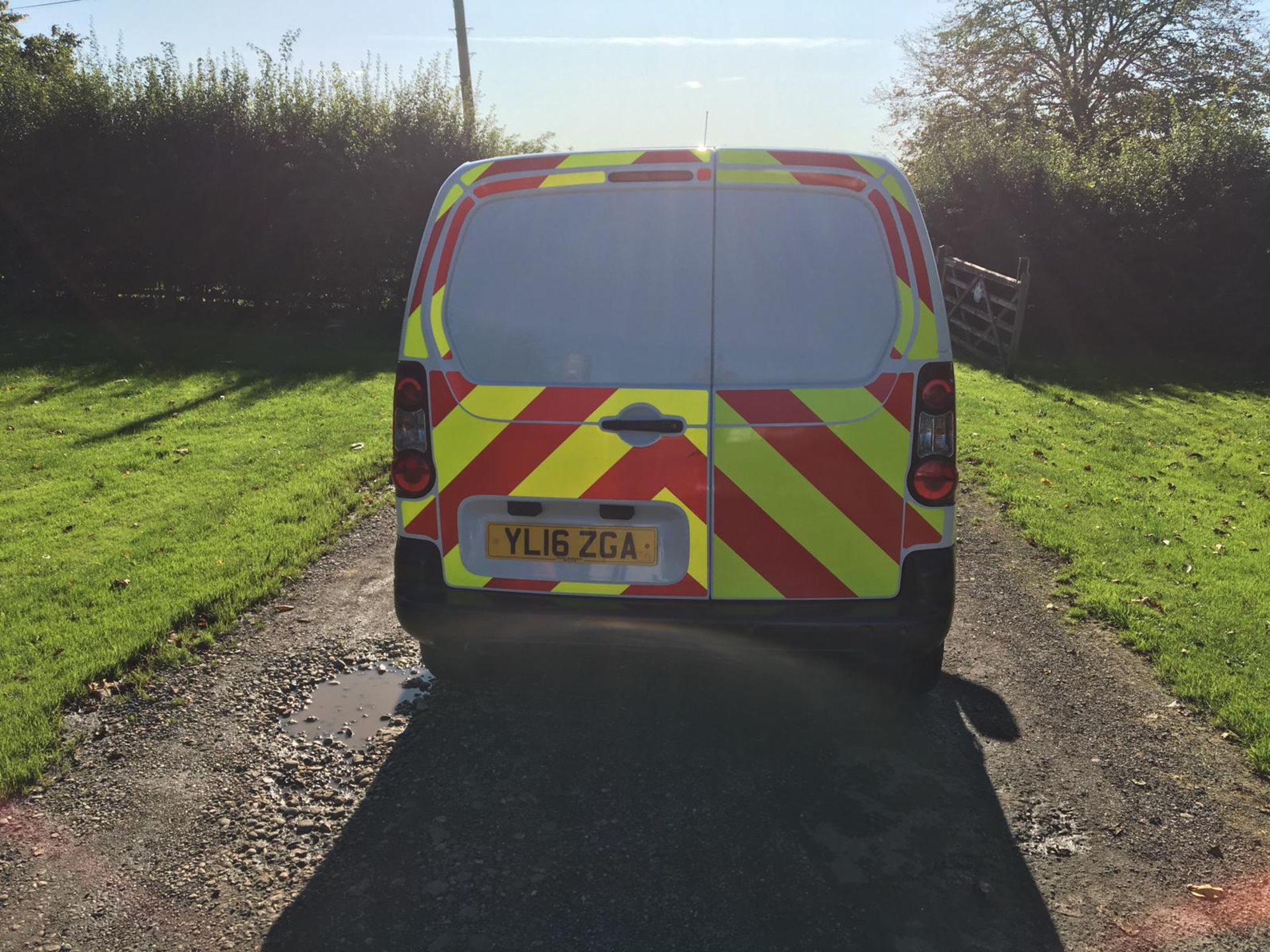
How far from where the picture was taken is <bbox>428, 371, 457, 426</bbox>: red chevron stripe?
3.50 m

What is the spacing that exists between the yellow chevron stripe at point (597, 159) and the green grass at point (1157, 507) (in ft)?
10.5

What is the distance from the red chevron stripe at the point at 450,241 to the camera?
11.6 feet

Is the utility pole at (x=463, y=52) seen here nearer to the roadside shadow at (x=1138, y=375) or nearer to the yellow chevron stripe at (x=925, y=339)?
the roadside shadow at (x=1138, y=375)

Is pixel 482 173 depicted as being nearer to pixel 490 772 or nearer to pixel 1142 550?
pixel 490 772

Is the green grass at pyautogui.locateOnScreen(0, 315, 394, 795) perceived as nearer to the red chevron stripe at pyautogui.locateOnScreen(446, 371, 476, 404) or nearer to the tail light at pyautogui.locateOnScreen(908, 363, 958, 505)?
the red chevron stripe at pyautogui.locateOnScreen(446, 371, 476, 404)

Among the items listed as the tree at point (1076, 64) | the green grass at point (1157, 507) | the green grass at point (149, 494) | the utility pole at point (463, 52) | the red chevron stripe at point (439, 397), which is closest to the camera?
the red chevron stripe at point (439, 397)

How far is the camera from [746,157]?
3334 mm

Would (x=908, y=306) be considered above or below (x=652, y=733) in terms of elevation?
above

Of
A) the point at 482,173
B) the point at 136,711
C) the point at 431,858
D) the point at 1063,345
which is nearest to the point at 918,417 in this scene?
the point at 482,173

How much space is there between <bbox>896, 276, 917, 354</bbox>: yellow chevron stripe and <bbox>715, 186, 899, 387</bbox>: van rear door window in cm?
2

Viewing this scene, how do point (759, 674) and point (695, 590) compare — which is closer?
point (695, 590)

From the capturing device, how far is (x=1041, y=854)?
3.09 meters

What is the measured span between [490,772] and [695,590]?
3.29 ft

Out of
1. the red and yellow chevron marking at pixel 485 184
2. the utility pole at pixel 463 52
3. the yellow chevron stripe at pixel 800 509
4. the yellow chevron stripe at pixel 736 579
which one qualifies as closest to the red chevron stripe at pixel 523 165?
the red and yellow chevron marking at pixel 485 184
